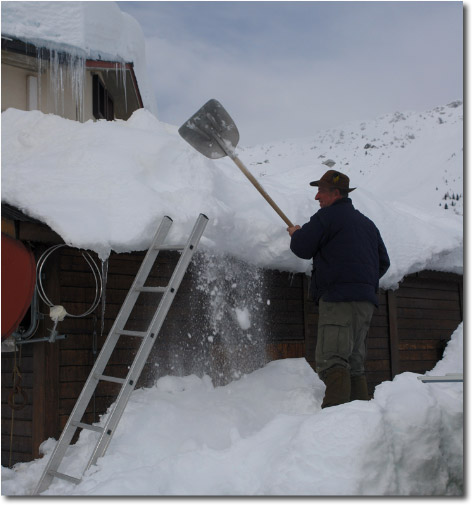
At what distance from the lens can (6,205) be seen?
13.0 ft

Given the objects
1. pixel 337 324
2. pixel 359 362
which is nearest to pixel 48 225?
pixel 337 324

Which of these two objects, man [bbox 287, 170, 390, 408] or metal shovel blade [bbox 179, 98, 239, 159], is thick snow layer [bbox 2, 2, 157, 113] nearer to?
metal shovel blade [bbox 179, 98, 239, 159]

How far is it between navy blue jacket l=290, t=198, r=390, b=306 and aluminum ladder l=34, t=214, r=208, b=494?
76 cm

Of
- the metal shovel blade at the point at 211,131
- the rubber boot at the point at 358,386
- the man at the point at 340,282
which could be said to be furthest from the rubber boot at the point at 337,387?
the metal shovel blade at the point at 211,131

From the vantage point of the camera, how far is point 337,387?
3729 mm

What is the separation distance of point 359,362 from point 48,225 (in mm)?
2365

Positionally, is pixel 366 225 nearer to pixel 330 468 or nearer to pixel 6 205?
pixel 330 468

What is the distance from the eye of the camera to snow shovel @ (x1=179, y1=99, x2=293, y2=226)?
4.67 m

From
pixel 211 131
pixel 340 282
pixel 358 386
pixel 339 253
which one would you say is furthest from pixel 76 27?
pixel 358 386

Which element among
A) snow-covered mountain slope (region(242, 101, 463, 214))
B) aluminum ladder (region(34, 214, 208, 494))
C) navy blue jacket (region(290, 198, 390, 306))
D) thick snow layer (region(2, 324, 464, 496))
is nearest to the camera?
thick snow layer (region(2, 324, 464, 496))

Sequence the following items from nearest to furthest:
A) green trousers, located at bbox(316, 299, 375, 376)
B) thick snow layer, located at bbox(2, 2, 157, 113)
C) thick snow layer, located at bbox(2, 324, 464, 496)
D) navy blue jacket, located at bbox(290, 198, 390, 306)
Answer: thick snow layer, located at bbox(2, 324, 464, 496), green trousers, located at bbox(316, 299, 375, 376), navy blue jacket, located at bbox(290, 198, 390, 306), thick snow layer, located at bbox(2, 2, 157, 113)

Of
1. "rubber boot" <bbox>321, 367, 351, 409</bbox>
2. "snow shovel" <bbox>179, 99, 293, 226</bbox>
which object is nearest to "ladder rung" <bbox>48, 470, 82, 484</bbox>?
"rubber boot" <bbox>321, 367, 351, 409</bbox>

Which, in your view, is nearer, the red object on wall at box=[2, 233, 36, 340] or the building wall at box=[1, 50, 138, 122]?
the red object on wall at box=[2, 233, 36, 340]

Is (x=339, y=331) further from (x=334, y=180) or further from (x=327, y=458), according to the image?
(x=327, y=458)
